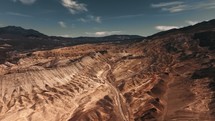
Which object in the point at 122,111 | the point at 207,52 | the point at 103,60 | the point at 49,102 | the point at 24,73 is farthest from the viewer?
the point at 103,60

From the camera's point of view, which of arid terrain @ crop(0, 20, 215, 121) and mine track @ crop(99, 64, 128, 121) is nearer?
arid terrain @ crop(0, 20, 215, 121)

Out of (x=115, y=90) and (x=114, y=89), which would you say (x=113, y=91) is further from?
(x=114, y=89)

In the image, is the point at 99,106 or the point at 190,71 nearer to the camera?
the point at 99,106

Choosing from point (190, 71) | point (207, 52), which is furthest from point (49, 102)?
point (207, 52)

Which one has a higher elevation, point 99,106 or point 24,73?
point 24,73

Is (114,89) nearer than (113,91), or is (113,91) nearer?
(113,91)

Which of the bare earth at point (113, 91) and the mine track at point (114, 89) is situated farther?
the mine track at point (114, 89)

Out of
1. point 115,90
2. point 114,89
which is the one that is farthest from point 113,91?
point 114,89

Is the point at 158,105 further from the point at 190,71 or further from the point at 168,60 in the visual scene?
the point at 168,60
